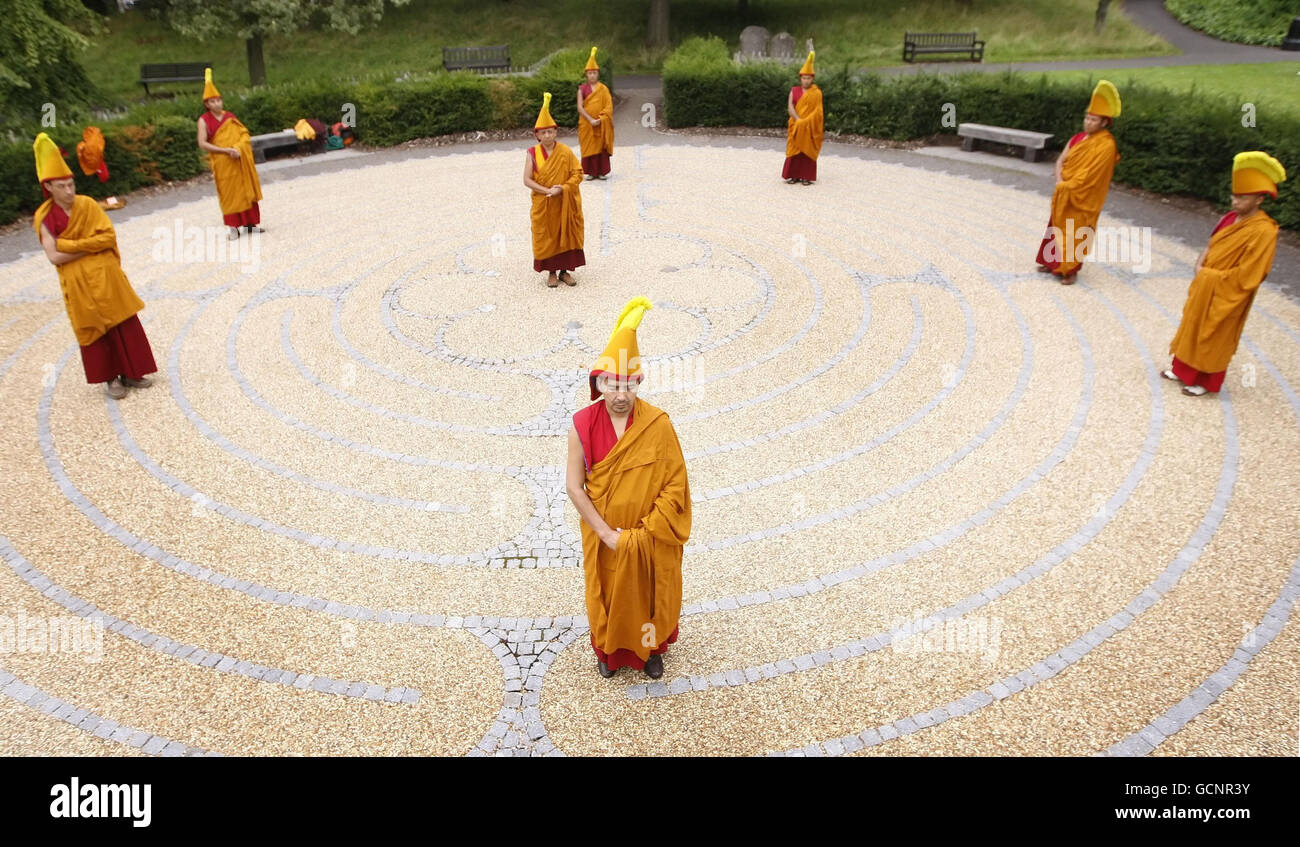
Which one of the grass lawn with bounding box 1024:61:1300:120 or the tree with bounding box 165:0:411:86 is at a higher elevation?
the tree with bounding box 165:0:411:86

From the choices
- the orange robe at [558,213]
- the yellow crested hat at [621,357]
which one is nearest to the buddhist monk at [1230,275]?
the yellow crested hat at [621,357]

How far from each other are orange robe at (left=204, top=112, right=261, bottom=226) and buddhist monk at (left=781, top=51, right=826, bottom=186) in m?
9.15

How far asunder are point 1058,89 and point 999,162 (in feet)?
5.53

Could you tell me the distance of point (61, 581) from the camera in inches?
258

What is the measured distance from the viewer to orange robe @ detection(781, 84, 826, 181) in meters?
15.5

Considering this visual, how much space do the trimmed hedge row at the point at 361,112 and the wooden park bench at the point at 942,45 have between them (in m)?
12.6

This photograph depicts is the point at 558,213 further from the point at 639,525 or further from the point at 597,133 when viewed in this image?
the point at 639,525

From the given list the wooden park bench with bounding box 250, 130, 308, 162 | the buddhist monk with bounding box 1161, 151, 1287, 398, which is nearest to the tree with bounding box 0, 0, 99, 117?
the wooden park bench with bounding box 250, 130, 308, 162

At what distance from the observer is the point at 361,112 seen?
65.4 feet

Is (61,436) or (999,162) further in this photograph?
(999,162)

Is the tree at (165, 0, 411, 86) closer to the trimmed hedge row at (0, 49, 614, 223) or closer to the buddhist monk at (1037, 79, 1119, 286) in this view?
the trimmed hedge row at (0, 49, 614, 223)

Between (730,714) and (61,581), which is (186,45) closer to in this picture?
(61,581)

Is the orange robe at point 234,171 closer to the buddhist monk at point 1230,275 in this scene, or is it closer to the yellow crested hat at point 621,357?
the yellow crested hat at point 621,357

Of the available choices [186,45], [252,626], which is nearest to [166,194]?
[252,626]
